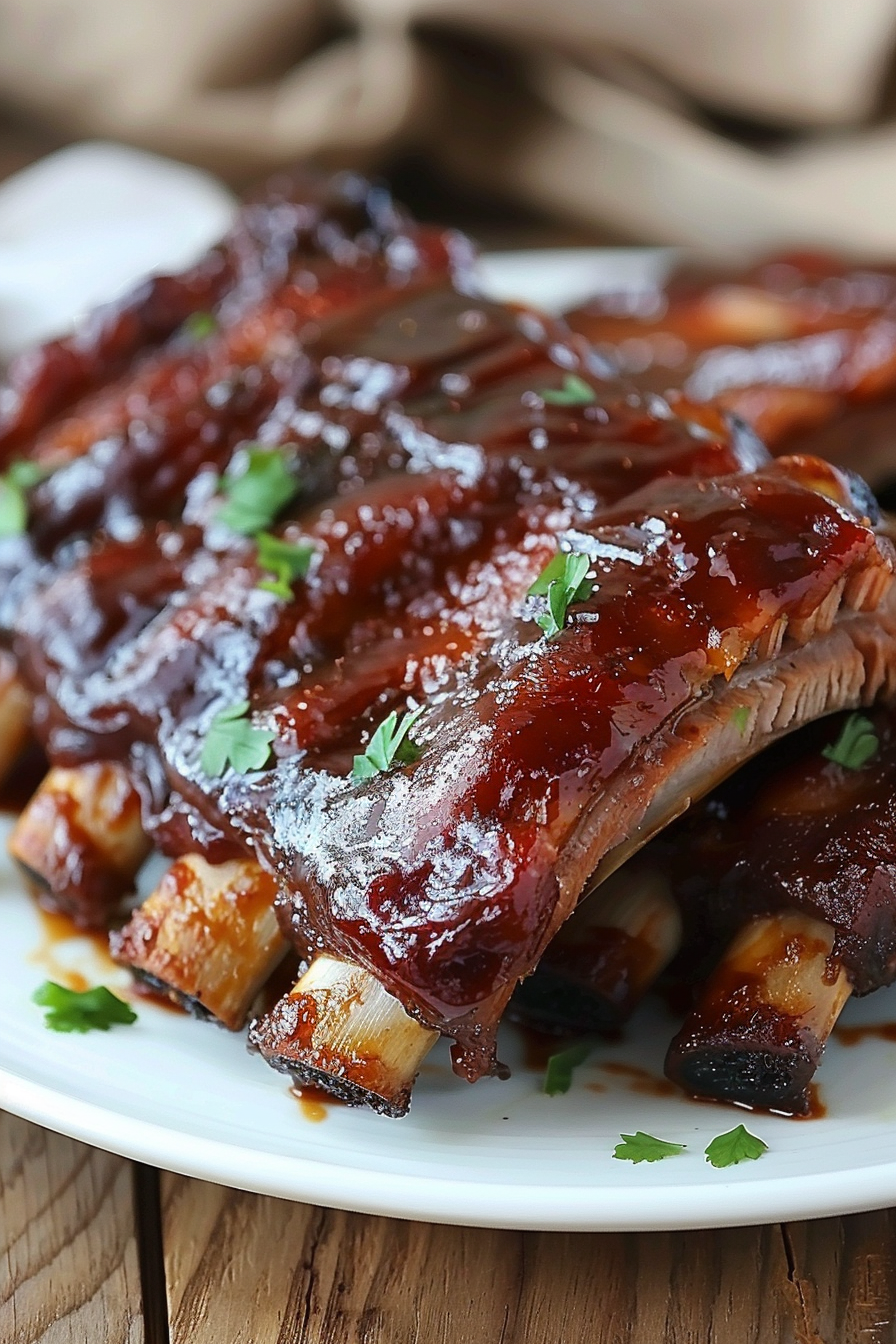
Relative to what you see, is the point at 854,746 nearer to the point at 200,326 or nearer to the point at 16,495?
the point at 16,495

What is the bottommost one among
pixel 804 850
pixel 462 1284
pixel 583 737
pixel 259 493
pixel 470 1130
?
pixel 462 1284

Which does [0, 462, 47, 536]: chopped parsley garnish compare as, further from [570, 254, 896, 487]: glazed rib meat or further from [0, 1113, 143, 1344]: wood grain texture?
[570, 254, 896, 487]: glazed rib meat

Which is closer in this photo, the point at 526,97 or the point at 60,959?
the point at 60,959

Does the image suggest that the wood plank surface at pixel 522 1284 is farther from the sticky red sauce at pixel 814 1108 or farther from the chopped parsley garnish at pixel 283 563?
the chopped parsley garnish at pixel 283 563

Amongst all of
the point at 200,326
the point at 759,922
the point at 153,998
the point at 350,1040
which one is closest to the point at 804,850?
the point at 759,922

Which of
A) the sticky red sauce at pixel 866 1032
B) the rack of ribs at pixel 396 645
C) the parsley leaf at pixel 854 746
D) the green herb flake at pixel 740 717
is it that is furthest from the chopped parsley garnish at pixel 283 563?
the sticky red sauce at pixel 866 1032

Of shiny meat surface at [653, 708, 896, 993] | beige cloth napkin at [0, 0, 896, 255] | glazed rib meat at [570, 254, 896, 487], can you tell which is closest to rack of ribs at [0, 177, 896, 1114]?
shiny meat surface at [653, 708, 896, 993]

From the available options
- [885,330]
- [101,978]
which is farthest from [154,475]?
[885,330]
